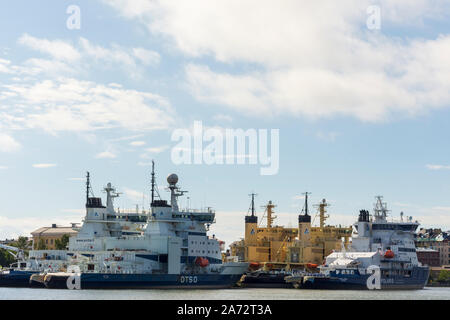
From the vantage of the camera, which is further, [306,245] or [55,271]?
[306,245]

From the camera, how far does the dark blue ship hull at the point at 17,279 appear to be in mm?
74938

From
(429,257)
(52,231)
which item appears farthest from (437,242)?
(52,231)

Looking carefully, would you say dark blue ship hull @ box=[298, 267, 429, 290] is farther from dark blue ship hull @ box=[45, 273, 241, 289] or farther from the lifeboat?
the lifeboat

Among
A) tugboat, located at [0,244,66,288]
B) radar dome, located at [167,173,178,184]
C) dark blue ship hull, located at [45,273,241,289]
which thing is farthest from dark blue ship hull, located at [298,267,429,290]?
tugboat, located at [0,244,66,288]

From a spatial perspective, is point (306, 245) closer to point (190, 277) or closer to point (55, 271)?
point (190, 277)

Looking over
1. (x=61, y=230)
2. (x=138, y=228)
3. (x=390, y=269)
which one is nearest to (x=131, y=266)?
(x=138, y=228)

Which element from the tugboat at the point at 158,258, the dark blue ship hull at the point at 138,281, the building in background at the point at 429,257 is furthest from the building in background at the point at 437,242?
the dark blue ship hull at the point at 138,281

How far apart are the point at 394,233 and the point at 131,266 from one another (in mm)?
35027

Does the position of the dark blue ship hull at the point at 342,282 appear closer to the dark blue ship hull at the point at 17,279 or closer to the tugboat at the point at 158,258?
the tugboat at the point at 158,258

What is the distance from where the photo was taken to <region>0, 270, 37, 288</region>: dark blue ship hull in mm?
74938

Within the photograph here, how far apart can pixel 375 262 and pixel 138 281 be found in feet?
96.9
